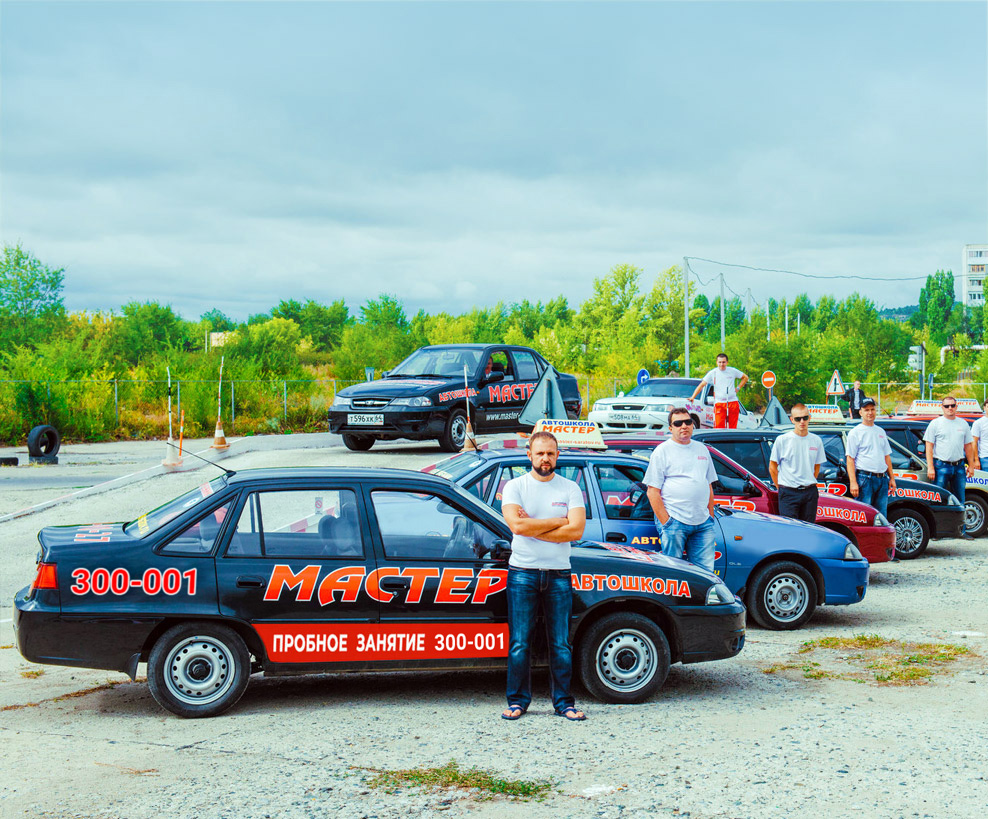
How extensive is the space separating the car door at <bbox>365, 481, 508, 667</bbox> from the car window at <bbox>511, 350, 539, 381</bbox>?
1292 cm

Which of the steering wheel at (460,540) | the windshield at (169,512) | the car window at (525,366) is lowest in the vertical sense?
the steering wheel at (460,540)

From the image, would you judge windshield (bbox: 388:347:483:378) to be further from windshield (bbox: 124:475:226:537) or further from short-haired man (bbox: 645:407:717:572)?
windshield (bbox: 124:475:226:537)

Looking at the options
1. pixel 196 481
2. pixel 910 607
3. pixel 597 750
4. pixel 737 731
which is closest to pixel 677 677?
pixel 737 731

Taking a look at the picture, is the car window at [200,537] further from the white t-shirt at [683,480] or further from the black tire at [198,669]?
the white t-shirt at [683,480]

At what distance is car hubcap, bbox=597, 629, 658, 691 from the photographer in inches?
243

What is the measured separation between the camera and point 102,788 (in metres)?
4.64

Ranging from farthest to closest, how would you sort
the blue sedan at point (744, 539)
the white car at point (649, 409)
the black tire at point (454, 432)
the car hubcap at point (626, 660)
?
the white car at point (649, 409) → the black tire at point (454, 432) → the blue sedan at point (744, 539) → the car hubcap at point (626, 660)

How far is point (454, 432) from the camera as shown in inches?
700

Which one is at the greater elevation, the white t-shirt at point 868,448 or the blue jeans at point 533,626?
the white t-shirt at point 868,448

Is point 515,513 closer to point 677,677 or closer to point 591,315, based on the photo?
point 677,677

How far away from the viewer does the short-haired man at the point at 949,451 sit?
1330cm

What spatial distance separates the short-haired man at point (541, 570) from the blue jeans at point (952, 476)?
30.5 feet

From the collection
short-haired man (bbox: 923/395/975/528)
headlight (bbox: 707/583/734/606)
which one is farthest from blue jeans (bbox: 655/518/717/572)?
short-haired man (bbox: 923/395/975/528)

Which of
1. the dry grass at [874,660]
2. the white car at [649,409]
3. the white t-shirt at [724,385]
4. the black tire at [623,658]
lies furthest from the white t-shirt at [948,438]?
the black tire at [623,658]
